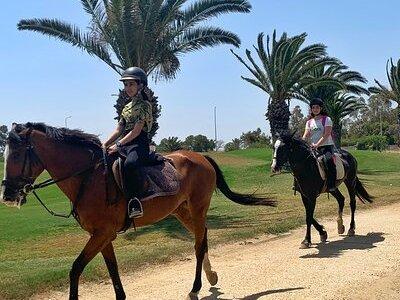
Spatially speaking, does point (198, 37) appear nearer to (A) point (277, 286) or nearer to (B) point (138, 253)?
(B) point (138, 253)

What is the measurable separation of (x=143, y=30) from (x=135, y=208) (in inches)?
473

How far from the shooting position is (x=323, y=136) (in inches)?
A: 421

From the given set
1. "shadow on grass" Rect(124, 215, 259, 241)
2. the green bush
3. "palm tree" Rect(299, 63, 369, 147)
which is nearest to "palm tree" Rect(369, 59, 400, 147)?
"palm tree" Rect(299, 63, 369, 147)

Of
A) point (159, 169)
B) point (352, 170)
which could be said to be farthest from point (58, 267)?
point (352, 170)

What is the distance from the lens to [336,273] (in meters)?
7.53

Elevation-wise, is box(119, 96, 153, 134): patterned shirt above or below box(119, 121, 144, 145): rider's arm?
above

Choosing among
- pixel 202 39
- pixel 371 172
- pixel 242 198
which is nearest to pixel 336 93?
pixel 371 172

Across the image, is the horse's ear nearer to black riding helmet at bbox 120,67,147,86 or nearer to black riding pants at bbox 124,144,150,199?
black riding pants at bbox 124,144,150,199

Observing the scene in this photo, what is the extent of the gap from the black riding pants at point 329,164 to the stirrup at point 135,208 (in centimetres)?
578

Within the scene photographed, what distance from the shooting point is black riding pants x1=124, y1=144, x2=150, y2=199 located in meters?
6.05

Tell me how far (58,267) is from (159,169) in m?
3.34

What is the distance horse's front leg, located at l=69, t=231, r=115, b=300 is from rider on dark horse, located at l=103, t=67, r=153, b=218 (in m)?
0.44

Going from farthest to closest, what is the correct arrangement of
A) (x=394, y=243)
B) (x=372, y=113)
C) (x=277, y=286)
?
(x=372, y=113), (x=394, y=243), (x=277, y=286)

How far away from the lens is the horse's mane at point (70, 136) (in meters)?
5.91
